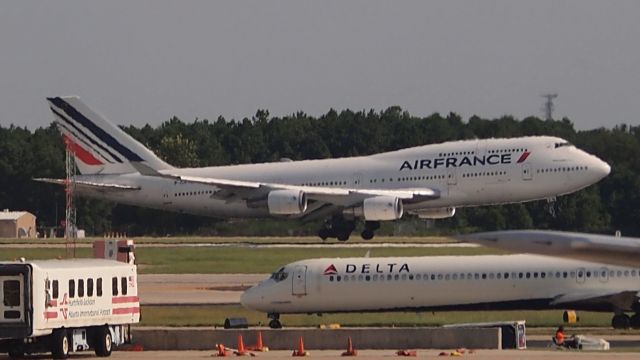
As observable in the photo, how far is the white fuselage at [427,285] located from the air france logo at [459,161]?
98.4 ft

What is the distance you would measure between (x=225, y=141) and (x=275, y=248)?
5190 cm

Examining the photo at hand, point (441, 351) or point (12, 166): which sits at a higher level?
point (12, 166)

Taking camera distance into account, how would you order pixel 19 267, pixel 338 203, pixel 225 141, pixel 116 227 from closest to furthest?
pixel 19 267
pixel 338 203
pixel 116 227
pixel 225 141

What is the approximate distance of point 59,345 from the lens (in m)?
30.8

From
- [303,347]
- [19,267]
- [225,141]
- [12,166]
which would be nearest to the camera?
[19,267]

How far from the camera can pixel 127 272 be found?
33.9m

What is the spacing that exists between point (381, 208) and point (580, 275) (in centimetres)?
3283

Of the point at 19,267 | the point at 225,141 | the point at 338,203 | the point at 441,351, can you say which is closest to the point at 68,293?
the point at 19,267

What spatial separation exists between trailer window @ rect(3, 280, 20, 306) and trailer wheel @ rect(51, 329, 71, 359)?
90 centimetres

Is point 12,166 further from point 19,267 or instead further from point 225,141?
point 19,267

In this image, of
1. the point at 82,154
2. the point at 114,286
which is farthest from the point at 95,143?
the point at 114,286

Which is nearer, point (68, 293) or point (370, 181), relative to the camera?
point (68, 293)

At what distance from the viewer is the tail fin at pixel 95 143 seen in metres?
79.1

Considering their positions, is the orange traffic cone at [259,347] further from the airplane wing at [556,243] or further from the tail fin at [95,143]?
the tail fin at [95,143]
